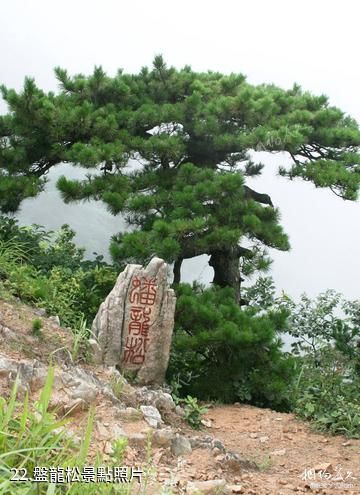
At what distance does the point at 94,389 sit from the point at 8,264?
185 cm

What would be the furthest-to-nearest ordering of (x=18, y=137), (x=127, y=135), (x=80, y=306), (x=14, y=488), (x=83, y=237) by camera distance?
(x=83, y=237), (x=18, y=137), (x=127, y=135), (x=80, y=306), (x=14, y=488)

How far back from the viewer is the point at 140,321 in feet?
14.7

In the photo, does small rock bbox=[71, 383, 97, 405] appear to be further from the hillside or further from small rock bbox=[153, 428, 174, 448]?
small rock bbox=[153, 428, 174, 448]

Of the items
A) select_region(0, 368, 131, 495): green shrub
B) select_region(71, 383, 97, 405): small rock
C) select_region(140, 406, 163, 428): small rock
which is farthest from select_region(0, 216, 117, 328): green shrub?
select_region(0, 368, 131, 495): green shrub

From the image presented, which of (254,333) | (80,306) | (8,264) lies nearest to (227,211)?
(254,333)

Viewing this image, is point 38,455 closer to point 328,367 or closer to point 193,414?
point 193,414

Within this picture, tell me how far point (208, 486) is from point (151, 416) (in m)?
0.85

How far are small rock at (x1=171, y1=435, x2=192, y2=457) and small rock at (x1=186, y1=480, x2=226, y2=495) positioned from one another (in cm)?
38

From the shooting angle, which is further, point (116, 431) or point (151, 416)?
point (151, 416)

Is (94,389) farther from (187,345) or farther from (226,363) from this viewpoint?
(226,363)

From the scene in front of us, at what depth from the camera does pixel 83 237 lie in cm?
856

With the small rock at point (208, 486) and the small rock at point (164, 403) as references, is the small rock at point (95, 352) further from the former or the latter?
the small rock at point (208, 486)

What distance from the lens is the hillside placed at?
2752 millimetres

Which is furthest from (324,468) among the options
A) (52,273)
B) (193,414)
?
(52,273)
